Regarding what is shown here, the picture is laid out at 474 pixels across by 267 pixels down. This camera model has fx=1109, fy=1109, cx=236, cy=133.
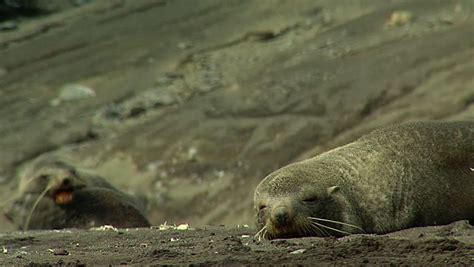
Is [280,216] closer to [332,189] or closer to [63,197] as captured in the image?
[332,189]

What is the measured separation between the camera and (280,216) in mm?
7168

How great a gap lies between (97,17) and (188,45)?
7.07 ft

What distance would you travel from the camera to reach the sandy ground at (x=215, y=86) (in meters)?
13.7

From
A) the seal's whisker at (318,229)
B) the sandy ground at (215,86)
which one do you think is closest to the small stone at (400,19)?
the sandy ground at (215,86)

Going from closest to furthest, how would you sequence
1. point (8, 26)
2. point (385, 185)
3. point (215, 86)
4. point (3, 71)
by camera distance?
point (385, 185)
point (215, 86)
point (3, 71)
point (8, 26)

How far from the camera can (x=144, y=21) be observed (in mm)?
18438

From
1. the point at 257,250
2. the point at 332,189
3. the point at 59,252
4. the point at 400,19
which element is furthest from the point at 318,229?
the point at 400,19

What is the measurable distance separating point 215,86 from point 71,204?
199 inches

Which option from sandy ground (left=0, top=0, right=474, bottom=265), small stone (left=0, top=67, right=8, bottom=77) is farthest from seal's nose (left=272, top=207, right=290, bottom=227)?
small stone (left=0, top=67, right=8, bottom=77)

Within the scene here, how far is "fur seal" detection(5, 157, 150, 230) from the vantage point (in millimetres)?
11180

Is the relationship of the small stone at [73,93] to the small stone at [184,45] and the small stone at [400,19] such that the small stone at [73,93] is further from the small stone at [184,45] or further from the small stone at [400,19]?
the small stone at [400,19]

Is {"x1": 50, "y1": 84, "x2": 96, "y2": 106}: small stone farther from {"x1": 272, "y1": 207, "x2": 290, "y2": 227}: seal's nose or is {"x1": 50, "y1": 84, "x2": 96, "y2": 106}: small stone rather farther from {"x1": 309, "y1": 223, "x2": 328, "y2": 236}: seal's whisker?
{"x1": 272, "y1": 207, "x2": 290, "y2": 227}: seal's nose

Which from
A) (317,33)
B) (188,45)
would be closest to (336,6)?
(317,33)

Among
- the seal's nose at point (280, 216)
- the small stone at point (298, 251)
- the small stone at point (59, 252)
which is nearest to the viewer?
the small stone at point (298, 251)
